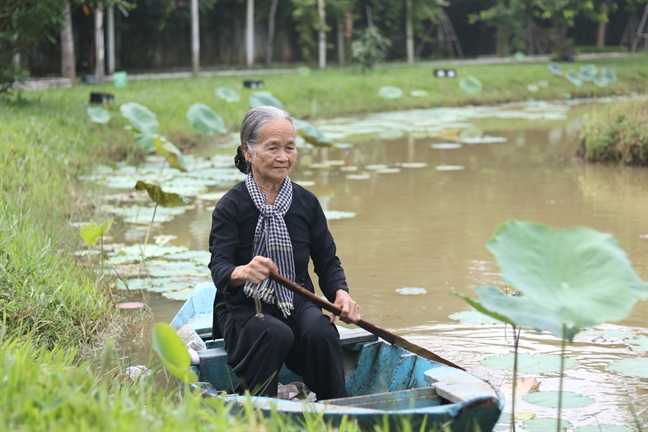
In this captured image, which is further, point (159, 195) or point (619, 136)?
point (619, 136)

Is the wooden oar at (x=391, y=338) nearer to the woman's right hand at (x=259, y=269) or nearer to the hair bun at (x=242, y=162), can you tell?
the woman's right hand at (x=259, y=269)

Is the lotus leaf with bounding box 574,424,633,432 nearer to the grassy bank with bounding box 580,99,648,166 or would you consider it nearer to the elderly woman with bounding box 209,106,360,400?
the elderly woman with bounding box 209,106,360,400

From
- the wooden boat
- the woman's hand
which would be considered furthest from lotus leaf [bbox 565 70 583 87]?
the woman's hand

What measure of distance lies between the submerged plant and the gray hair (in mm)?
1147

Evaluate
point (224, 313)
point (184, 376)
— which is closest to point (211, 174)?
point (224, 313)

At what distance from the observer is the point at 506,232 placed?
6.78ft

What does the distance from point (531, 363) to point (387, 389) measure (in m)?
0.83

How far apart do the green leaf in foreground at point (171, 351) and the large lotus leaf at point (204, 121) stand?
20.7ft

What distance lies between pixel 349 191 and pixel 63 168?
2456mm

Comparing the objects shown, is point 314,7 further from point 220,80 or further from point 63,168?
point 63,168

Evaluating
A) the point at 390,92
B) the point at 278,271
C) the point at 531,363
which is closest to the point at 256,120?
the point at 278,271

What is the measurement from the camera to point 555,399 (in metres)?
3.16

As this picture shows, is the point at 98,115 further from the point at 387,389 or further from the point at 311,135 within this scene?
the point at 387,389

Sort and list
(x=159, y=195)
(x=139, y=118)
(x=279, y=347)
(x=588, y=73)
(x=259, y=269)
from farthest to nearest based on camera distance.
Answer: (x=588, y=73), (x=139, y=118), (x=159, y=195), (x=279, y=347), (x=259, y=269)
